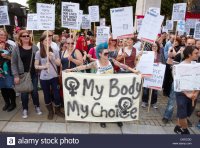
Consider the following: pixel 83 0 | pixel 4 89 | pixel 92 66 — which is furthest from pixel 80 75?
pixel 83 0

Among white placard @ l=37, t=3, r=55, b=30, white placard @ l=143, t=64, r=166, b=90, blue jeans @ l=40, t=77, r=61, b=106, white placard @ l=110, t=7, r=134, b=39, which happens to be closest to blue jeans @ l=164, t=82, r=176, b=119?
white placard @ l=143, t=64, r=166, b=90

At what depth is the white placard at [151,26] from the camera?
5.80 meters

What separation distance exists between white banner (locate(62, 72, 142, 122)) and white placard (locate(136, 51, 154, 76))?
1118 millimetres

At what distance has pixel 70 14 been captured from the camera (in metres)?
5.80

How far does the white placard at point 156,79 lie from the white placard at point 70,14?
2056 mm

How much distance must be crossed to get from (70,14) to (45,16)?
1.66ft

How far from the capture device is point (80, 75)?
5.12 m

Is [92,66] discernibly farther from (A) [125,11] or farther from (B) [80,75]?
(A) [125,11]

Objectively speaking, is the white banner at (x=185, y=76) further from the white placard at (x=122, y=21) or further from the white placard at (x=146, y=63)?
the white placard at (x=122, y=21)

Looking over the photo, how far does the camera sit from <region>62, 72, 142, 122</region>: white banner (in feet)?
16.8

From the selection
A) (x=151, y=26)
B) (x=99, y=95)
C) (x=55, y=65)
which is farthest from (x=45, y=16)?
(x=151, y=26)

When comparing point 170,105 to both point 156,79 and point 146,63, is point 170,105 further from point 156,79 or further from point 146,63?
point 146,63

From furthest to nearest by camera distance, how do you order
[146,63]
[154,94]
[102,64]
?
[154,94]
[146,63]
[102,64]

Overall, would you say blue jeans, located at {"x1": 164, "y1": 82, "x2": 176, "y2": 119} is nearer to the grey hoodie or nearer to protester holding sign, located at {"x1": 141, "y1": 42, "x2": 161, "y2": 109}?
protester holding sign, located at {"x1": 141, "y1": 42, "x2": 161, "y2": 109}
